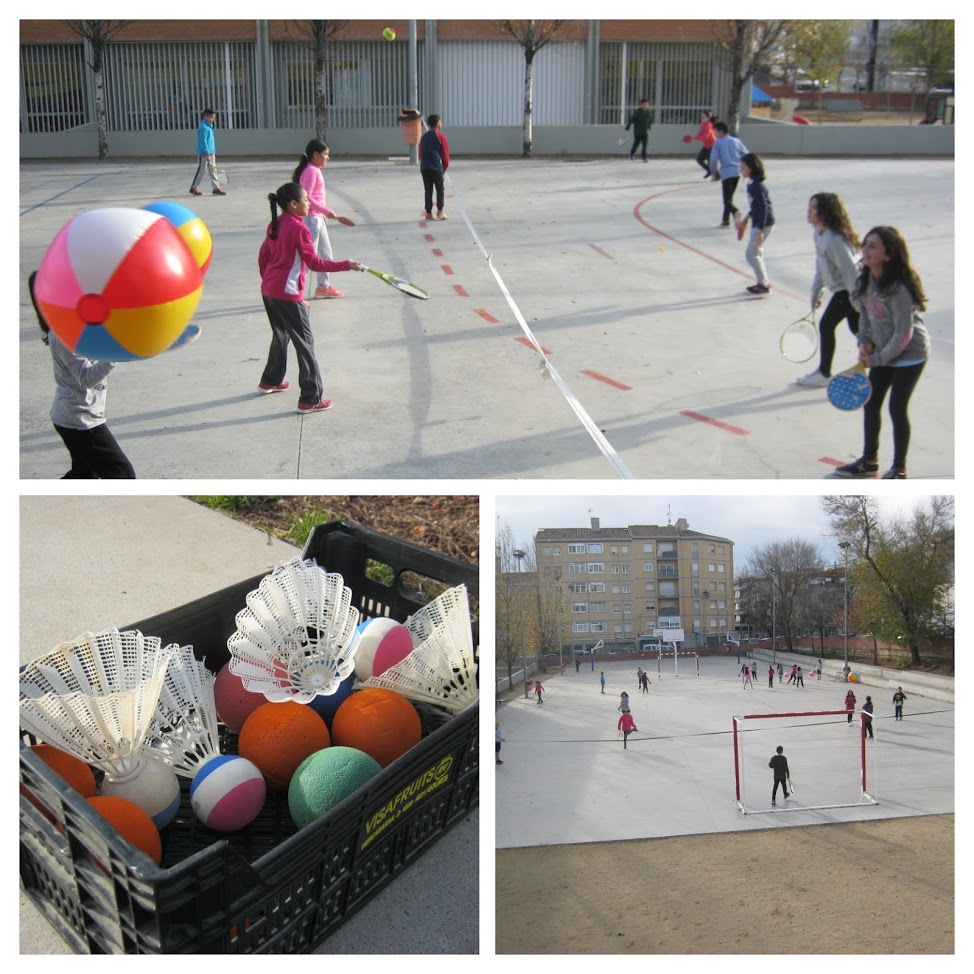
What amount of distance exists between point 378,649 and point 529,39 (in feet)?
74.3

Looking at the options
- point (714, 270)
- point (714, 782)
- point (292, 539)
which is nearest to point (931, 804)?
point (714, 782)

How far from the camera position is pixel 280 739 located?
14.2 ft

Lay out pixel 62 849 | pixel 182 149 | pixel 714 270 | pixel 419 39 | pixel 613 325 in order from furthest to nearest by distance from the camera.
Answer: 1. pixel 419 39
2. pixel 182 149
3. pixel 714 270
4. pixel 613 325
5. pixel 62 849

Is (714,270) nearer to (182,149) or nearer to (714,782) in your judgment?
(714,782)

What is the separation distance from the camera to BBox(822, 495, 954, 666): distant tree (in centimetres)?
497

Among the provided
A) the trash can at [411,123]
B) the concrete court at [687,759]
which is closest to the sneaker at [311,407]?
the concrete court at [687,759]

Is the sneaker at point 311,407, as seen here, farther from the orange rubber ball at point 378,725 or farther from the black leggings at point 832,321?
the black leggings at point 832,321

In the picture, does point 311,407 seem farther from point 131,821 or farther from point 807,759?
point 131,821

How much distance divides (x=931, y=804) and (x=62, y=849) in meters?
4.07

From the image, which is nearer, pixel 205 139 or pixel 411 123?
pixel 205 139

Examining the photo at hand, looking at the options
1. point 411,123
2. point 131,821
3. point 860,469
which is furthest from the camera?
point 411,123

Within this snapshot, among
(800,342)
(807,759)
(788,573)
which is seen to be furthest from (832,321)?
(807,759)

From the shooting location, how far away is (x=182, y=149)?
25016mm

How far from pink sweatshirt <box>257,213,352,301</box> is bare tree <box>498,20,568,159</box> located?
18538 millimetres
